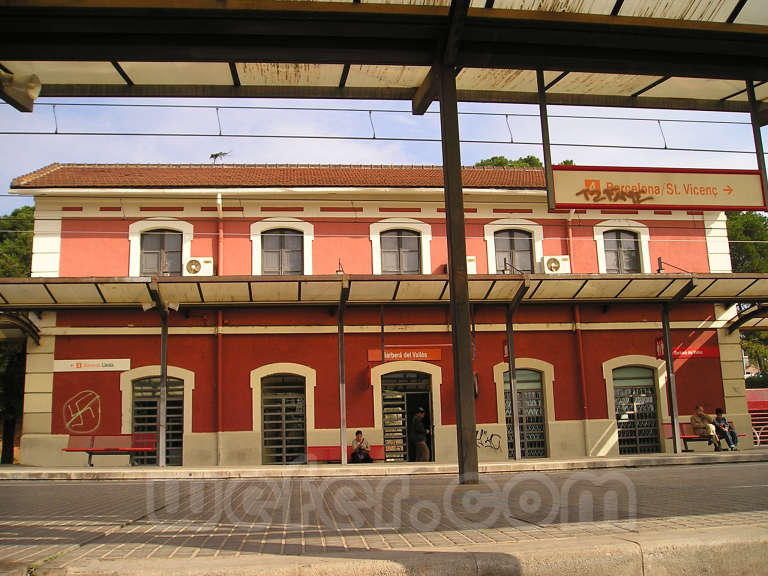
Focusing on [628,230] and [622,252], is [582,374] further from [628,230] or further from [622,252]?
[628,230]

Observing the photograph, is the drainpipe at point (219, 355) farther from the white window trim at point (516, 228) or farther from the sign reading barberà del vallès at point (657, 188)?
the sign reading barberà del vallès at point (657, 188)

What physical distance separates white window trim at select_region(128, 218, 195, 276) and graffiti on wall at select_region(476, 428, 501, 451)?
9.22 meters

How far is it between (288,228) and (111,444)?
7.17 metres

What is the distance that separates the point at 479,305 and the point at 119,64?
1306 cm

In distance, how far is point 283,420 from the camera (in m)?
18.6

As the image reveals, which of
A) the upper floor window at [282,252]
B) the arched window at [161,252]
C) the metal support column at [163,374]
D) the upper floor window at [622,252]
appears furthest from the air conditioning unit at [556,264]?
the metal support column at [163,374]

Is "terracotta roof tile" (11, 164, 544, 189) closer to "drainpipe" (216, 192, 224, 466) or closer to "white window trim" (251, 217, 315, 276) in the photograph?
"white window trim" (251, 217, 315, 276)

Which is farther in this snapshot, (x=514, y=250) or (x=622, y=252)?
(x=622, y=252)

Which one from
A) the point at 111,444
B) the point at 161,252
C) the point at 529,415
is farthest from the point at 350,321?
the point at 111,444

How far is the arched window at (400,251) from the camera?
19.9 m

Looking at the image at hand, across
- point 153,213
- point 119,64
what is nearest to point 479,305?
point 153,213

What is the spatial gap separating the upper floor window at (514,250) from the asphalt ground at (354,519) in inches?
442

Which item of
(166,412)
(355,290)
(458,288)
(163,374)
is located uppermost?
(355,290)

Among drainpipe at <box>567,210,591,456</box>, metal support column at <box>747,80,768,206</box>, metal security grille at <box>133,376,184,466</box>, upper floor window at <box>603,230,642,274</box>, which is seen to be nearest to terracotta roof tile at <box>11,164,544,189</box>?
upper floor window at <box>603,230,642,274</box>
